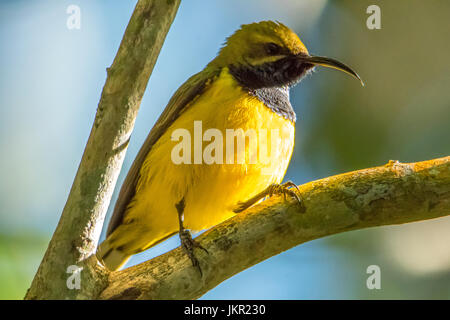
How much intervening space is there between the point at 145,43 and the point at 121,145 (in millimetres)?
653

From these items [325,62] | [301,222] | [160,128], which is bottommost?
[301,222]

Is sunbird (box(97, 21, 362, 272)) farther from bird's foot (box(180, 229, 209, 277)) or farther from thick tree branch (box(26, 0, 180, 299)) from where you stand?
thick tree branch (box(26, 0, 180, 299))

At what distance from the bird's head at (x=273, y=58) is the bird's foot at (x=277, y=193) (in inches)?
36.7

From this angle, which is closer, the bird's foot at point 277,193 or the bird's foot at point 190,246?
the bird's foot at point 190,246

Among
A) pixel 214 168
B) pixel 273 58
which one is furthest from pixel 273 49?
pixel 214 168

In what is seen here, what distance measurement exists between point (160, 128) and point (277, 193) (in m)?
1.20

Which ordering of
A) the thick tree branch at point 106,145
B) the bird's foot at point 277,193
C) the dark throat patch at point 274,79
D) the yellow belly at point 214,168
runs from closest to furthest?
1. the thick tree branch at point 106,145
2. the bird's foot at point 277,193
3. the yellow belly at point 214,168
4. the dark throat patch at point 274,79

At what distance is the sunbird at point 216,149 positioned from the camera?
161 inches

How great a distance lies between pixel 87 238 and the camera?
3.24 meters

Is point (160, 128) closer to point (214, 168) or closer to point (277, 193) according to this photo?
point (214, 168)

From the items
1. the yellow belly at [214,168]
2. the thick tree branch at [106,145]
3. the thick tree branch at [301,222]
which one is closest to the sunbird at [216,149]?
the yellow belly at [214,168]

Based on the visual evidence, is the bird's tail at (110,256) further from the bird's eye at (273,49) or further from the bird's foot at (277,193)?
the bird's eye at (273,49)

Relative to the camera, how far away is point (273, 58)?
475cm

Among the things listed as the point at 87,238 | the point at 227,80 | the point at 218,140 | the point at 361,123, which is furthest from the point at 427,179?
the point at 361,123
